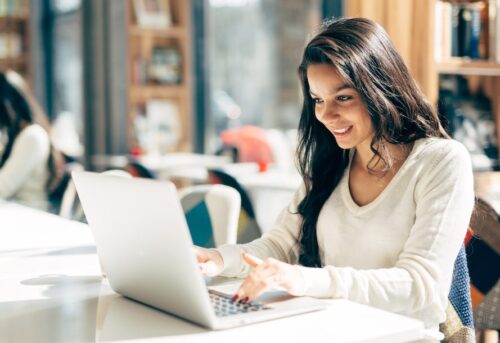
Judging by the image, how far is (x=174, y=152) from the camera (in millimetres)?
7191

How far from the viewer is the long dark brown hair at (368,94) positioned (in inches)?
68.0

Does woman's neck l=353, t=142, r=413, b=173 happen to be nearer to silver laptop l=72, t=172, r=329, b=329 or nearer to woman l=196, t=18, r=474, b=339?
woman l=196, t=18, r=474, b=339

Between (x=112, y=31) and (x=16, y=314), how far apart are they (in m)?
5.56

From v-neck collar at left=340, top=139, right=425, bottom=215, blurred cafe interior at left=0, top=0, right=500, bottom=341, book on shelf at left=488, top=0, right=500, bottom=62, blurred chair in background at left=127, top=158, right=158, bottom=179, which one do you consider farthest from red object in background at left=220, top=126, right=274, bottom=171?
v-neck collar at left=340, top=139, right=425, bottom=215

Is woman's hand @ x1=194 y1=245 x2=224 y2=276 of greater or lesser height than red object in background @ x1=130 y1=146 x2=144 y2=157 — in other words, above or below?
above

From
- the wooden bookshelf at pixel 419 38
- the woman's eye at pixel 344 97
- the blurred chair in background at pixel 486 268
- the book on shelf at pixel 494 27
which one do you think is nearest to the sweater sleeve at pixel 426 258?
the woman's eye at pixel 344 97

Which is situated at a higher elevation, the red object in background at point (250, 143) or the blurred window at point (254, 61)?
the blurred window at point (254, 61)

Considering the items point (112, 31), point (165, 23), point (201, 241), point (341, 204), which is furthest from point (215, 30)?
point (341, 204)

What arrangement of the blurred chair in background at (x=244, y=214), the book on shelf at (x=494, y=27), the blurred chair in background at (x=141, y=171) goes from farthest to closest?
the blurred chair in background at (x=141, y=171) < the book on shelf at (x=494, y=27) < the blurred chair in background at (x=244, y=214)

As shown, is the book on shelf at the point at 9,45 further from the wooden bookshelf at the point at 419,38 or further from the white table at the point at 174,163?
the wooden bookshelf at the point at 419,38

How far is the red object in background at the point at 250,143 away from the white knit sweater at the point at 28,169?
8.41 feet

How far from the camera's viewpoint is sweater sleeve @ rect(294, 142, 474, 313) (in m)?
1.50

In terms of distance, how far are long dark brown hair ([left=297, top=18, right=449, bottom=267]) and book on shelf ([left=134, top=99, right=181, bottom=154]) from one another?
503 centimetres

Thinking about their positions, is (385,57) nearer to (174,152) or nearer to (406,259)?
(406,259)
